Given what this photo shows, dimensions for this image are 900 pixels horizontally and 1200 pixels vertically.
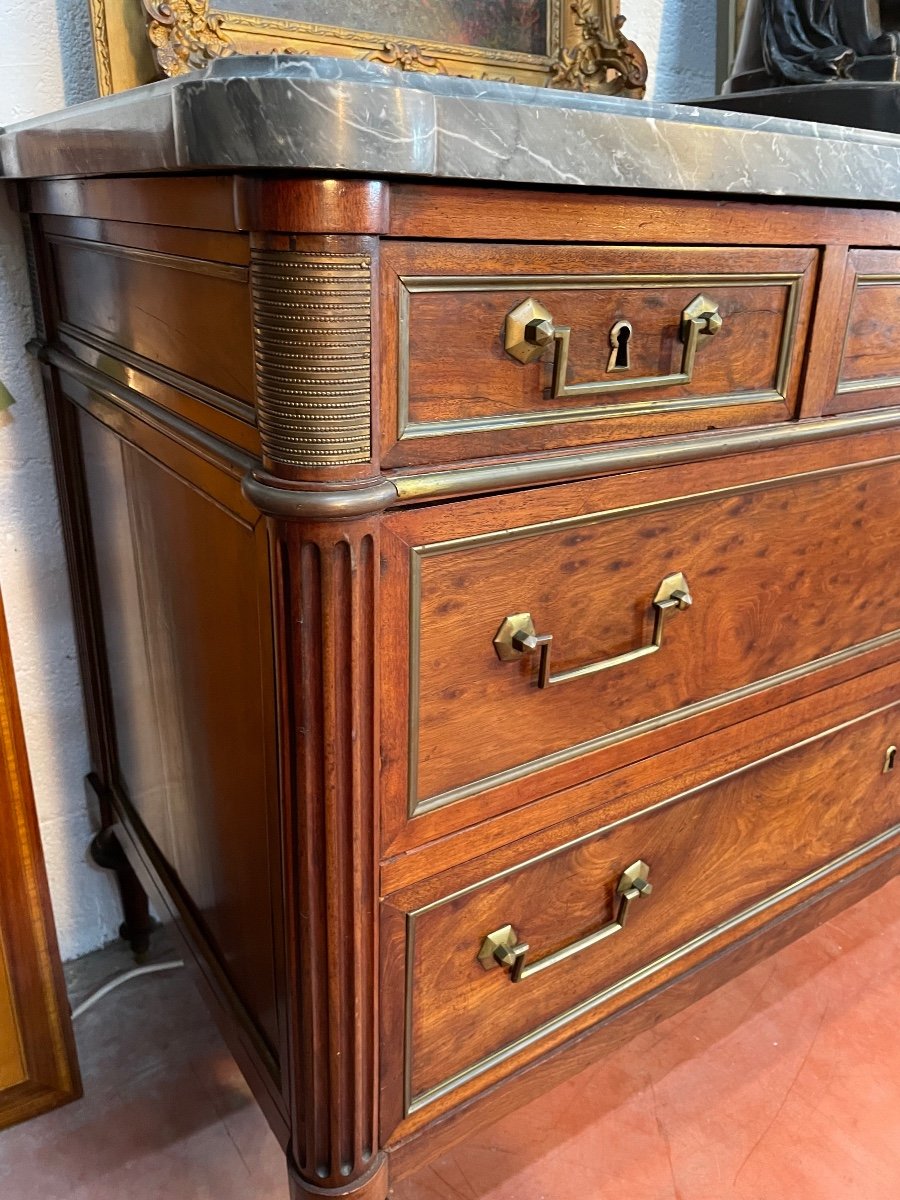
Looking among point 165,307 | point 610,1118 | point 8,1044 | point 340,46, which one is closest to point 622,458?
point 165,307

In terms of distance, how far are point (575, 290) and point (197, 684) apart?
18.2 inches

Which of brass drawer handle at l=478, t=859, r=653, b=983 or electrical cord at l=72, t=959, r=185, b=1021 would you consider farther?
electrical cord at l=72, t=959, r=185, b=1021

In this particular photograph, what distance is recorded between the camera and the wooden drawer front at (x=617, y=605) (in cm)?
67

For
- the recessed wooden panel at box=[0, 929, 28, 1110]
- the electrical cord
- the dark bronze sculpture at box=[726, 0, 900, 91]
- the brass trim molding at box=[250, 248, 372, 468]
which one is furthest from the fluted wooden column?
the dark bronze sculpture at box=[726, 0, 900, 91]

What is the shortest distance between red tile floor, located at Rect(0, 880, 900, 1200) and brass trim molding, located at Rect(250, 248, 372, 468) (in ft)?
2.97

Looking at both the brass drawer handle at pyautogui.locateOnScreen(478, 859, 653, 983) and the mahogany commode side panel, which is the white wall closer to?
the mahogany commode side panel

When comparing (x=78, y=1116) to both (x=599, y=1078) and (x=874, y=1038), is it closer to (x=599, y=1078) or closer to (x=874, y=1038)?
(x=599, y=1078)

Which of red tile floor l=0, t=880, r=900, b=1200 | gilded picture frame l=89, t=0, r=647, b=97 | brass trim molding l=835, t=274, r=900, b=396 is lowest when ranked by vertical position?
red tile floor l=0, t=880, r=900, b=1200

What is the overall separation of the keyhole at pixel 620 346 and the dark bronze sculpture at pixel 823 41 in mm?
581

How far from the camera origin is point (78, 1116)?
1145mm

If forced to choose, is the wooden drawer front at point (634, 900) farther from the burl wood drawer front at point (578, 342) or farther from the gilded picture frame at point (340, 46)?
the gilded picture frame at point (340, 46)

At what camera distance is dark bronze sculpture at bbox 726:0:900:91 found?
1.03 metres

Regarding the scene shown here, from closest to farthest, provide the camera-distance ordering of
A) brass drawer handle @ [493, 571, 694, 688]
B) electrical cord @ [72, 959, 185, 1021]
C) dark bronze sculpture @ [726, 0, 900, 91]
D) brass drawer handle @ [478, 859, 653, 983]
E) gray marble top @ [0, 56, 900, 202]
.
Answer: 1. gray marble top @ [0, 56, 900, 202]
2. brass drawer handle @ [493, 571, 694, 688]
3. brass drawer handle @ [478, 859, 653, 983]
4. dark bronze sculpture @ [726, 0, 900, 91]
5. electrical cord @ [72, 959, 185, 1021]

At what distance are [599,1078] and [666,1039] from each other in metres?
0.12
